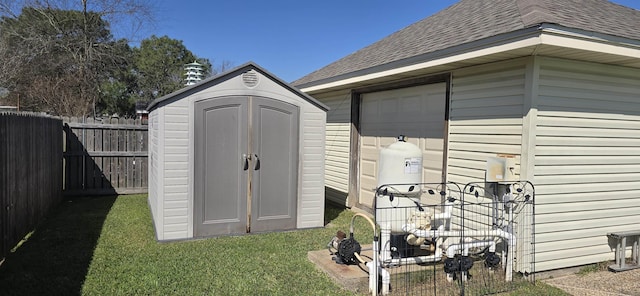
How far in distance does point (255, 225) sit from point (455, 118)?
2.97m

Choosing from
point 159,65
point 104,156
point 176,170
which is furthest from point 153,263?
point 159,65

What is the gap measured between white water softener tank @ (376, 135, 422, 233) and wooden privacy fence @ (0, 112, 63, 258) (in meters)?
3.72

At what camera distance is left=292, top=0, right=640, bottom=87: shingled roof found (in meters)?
4.01

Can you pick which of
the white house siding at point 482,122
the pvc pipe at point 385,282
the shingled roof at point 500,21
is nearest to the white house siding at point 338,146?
the shingled roof at point 500,21

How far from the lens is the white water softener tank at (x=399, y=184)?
4.17 metres

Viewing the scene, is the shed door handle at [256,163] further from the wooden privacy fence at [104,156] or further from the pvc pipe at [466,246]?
the wooden privacy fence at [104,156]

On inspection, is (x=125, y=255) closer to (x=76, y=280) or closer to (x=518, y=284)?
(x=76, y=280)

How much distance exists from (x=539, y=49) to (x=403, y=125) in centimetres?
272

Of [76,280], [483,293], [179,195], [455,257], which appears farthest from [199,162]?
[483,293]

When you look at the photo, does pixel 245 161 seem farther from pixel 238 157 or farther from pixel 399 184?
pixel 399 184

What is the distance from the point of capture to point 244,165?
217 inches

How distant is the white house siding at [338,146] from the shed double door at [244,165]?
2200mm

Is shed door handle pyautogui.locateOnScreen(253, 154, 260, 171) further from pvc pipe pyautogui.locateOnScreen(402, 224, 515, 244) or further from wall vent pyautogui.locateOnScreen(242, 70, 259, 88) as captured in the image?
pvc pipe pyautogui.locateOnScreen(402, 224, 515, 244)

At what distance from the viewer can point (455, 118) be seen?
5.07m
